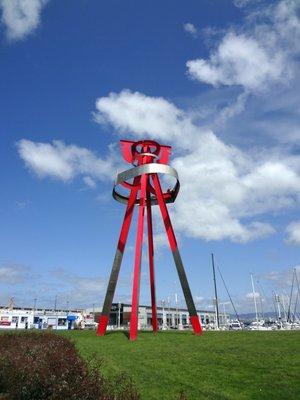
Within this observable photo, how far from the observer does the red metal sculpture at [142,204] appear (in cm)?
3031

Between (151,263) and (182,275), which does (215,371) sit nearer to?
(182,275)

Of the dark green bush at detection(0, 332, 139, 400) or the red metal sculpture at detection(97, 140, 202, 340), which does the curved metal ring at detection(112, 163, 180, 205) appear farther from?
the dark green bush at detection(0, 332, 139, 400)

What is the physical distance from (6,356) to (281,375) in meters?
8.23

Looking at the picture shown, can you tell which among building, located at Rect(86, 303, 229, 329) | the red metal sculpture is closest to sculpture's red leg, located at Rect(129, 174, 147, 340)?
the red metal sculpture

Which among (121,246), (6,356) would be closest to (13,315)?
(121,246)

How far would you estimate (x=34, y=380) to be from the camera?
8.70 metres

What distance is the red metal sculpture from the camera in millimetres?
30312

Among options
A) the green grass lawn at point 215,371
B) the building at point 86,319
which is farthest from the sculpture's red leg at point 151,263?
the building at point 86,319

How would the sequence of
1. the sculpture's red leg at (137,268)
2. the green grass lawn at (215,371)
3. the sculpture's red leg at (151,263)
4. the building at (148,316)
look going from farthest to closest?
the building at (148,316)
the sculpture's red leg at (151,263)
the sculpture's red leg at (137,268)
the green grass lawn at (215,371)

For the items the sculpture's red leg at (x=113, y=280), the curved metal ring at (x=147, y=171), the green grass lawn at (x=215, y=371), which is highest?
the curved metal ring at (x=147, y=171)

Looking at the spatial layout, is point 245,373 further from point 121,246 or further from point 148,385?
point 121,246

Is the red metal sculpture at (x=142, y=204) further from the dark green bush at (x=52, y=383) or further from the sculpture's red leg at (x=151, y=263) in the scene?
the dark green bush at (x=52, y=383)

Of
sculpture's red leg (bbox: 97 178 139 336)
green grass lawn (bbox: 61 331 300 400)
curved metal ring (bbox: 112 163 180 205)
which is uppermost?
curved metal ring (bbox: 112 163 180 205)

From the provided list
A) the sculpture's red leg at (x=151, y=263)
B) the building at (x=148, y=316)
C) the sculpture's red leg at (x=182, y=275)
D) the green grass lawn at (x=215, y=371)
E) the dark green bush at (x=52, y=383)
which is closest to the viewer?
the dark green bush at (x=52, y=383)
